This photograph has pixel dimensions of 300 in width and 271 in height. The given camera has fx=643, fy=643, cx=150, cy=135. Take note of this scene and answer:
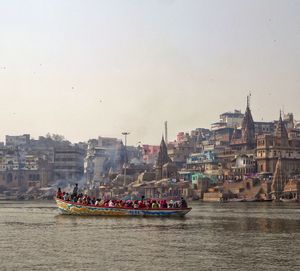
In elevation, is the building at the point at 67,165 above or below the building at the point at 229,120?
below

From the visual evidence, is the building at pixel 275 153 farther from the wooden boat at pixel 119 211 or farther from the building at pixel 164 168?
the wooden boat at pixel 119 211

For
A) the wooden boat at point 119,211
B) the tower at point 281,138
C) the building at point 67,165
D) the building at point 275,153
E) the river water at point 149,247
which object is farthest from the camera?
the building at point 67,165

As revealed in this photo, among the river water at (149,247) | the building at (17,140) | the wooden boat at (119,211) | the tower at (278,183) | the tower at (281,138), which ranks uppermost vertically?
the building at (17,140)

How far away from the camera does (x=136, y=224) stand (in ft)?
140

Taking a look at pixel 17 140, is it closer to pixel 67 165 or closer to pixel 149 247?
pixel 67 165

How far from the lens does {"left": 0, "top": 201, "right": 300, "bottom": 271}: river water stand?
77.5 feet

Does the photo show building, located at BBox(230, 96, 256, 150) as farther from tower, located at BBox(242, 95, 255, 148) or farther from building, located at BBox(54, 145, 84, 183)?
building, located at BBox(54, 145, 84, 183)

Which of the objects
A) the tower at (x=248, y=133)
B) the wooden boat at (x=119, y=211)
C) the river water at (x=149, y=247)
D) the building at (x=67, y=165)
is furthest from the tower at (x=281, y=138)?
the river water at (x=149, y=247)

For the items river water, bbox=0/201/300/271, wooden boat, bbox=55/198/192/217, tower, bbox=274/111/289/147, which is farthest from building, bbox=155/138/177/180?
river water, bbox=0/201/300/271

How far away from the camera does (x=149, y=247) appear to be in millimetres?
28516

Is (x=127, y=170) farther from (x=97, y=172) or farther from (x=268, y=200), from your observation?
(x=268, y=200)

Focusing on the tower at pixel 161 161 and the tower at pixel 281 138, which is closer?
the tower at pixel 281 138

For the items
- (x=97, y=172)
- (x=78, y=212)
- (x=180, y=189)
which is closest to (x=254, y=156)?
(x=180, y=189)

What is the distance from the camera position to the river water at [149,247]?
23.6 m
